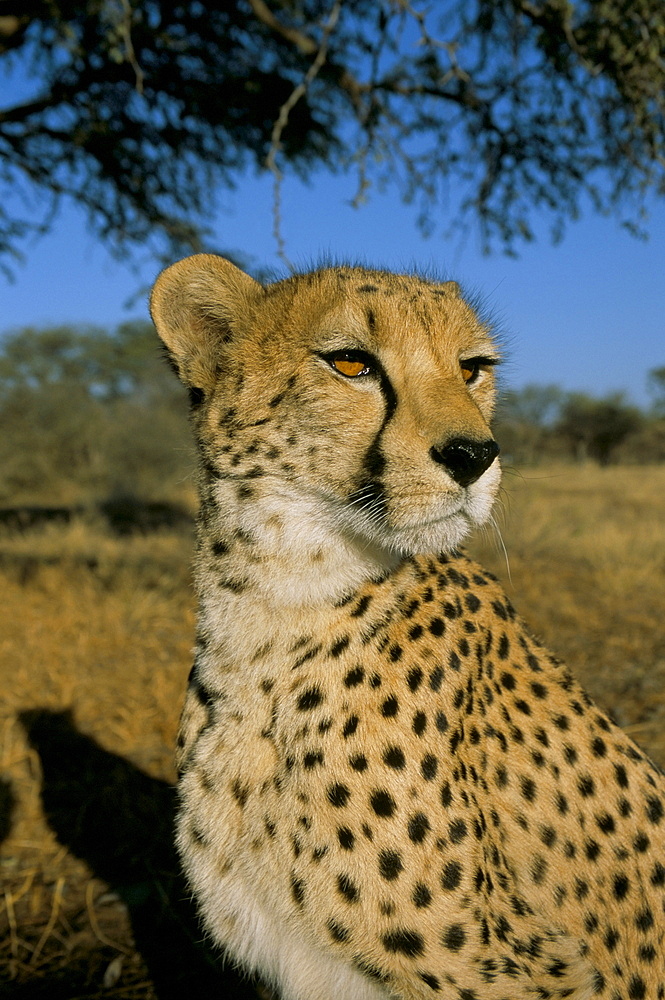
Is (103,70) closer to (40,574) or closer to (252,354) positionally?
(40,574)

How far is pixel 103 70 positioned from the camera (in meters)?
5.09

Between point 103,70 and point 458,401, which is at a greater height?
point 103,70

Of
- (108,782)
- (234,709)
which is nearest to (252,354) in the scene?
(234,709)

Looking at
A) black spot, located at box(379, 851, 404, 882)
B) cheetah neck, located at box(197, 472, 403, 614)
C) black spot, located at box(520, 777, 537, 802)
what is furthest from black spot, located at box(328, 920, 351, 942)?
cheetah neck, located at box(197, 472, 403, 614)

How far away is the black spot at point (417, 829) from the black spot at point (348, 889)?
0.14 meters

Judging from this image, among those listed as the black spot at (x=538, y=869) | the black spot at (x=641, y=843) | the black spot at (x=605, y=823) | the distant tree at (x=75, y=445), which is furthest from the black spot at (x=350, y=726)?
the distant tree at (x=75, y=445)

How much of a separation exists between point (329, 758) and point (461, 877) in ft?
1.07

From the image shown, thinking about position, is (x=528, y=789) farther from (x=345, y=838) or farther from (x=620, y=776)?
(x=345, y=838)

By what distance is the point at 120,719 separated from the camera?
12.6 ft

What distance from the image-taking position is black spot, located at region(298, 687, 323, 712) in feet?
5.31

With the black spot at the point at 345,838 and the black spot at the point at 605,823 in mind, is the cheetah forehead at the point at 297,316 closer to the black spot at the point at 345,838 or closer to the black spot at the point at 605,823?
the black spot at the point at 345,838

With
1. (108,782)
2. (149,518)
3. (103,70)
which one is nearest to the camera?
(108,782)

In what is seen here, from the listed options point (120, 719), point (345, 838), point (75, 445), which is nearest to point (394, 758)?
point (345, 838)

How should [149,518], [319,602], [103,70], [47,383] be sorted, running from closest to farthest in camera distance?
[319,602] < [103,70] < [149,518] < [47,383]
